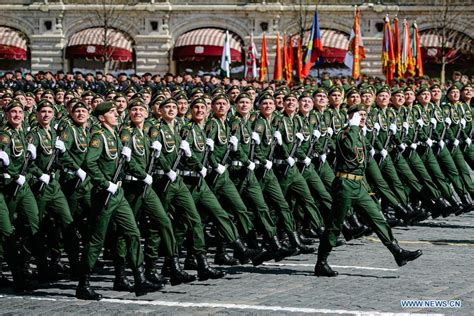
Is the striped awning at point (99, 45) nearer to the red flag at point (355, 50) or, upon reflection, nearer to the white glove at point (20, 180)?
the red flag at point (355, 50)

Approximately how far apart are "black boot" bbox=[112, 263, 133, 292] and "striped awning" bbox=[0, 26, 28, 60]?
1346 inches

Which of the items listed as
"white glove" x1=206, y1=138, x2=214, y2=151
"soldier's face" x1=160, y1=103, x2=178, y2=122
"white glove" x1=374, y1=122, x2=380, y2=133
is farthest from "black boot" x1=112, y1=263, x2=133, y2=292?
"white glove" x1=374, y1=122, x2=380, y2=133

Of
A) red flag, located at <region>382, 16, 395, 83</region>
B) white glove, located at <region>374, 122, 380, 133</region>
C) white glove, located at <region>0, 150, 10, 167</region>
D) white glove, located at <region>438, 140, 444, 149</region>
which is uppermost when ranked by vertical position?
red flag, located at <region>382, 16, 395, 83</region>

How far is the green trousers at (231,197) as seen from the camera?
12.7 m

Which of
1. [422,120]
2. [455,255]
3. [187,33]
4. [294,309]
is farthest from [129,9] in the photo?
[294,309]

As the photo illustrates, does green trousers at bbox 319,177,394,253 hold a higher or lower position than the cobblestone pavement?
higher

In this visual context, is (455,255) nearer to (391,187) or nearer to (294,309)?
(391,187)

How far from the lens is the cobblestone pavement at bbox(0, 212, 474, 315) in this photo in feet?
33.9

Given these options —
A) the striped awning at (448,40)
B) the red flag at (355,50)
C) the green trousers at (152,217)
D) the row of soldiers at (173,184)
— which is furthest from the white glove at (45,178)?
the striped awning at (448,40)

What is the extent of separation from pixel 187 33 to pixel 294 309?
3455 centimetres

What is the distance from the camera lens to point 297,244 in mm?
13320

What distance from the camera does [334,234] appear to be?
39.7 feet

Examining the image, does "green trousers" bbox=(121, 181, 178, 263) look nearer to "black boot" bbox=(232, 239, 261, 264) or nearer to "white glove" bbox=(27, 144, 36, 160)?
"black boot" bbox=(232, 239, 261, 264)

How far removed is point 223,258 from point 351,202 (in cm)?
168
